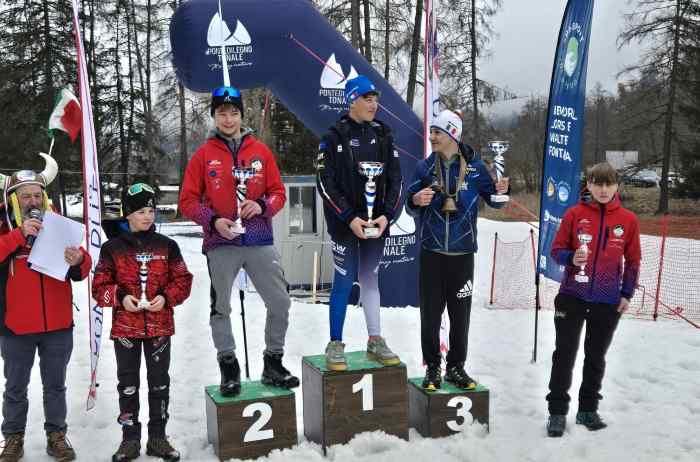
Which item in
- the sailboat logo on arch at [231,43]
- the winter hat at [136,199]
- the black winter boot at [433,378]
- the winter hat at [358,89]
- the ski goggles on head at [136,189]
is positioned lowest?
the black winter boot at [433,378]

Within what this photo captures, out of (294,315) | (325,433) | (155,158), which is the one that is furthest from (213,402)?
(155,158)

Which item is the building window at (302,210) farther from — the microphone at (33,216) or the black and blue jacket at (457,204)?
the microphone at (33,216)

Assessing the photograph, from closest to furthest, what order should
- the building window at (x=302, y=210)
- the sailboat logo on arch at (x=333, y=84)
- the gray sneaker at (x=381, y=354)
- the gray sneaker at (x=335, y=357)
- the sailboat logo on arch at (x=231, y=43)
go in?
the gray sneaker at (x=335, y=357), the gray sneaker at (x=381, y=354), the sailboat logo on arch at (x=231, y=43), the sailboat logo on arch at (x=333, y=84), the building window at (x=302, y=210)

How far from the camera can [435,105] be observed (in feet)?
21.3

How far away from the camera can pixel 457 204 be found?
3.93 m

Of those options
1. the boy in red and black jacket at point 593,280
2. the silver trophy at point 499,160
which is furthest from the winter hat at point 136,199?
the boy in red and black jacket at point 593,280

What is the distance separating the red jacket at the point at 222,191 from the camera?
3.61 m

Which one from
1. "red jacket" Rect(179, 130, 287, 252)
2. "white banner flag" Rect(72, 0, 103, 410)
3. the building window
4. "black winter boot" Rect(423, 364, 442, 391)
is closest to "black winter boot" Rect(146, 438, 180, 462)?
"white banner flag" Rect(72, 0, 103, 410)

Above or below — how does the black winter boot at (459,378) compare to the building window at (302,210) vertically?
below

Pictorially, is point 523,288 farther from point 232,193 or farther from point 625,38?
point 625,38

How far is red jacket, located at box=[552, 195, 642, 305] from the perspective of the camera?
3871mm

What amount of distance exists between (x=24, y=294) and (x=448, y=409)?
2623mm

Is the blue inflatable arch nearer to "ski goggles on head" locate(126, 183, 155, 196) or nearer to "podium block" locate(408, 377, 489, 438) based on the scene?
"ski goggles on head" locate(126, 183, 155, 196)

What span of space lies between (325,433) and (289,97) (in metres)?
4.62
